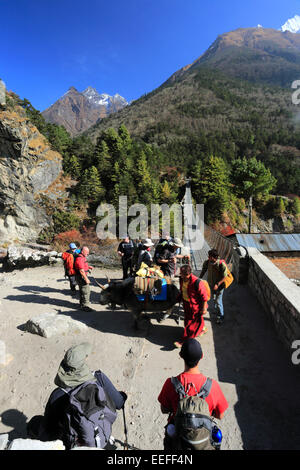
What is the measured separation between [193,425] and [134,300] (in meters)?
3.43

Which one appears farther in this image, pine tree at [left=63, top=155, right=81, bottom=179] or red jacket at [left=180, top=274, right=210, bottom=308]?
pine tree at [left=63, top=155, right=81, bottom=179]

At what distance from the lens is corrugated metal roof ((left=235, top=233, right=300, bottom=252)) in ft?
30.7

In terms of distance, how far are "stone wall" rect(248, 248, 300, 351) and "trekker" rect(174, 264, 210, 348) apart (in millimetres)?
1345

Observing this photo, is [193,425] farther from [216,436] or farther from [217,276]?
[217,276]

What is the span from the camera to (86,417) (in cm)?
210

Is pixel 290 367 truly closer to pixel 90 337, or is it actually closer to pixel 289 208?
pixel 90 337

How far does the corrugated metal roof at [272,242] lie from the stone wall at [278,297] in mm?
3419

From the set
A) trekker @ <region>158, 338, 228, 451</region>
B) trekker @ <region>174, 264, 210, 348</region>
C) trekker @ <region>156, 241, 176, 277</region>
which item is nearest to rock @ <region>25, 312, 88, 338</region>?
trekker @ <region>174, 264, 210, 348</region>

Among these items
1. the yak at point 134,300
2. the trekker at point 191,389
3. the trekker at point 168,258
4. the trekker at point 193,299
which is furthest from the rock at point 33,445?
the trekker at point 168,258

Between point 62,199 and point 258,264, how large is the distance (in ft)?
72.8

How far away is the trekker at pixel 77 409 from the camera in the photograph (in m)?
2.09

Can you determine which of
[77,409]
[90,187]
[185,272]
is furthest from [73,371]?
[90,187]

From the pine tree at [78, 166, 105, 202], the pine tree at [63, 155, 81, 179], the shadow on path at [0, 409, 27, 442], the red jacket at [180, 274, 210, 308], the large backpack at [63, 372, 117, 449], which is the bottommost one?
the shadow on path at [0, 409, 27, 442]

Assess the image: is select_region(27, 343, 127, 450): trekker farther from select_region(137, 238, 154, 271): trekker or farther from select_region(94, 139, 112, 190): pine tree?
select_region(94, 139, 112, 190): pine tree
